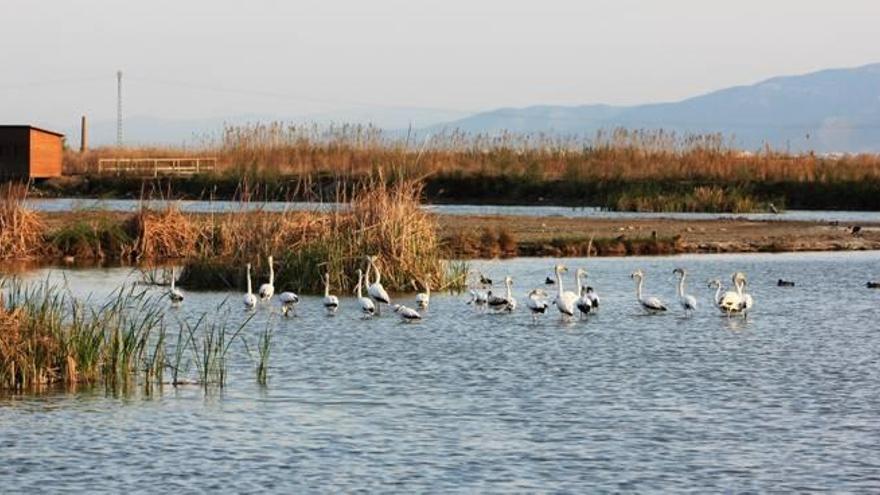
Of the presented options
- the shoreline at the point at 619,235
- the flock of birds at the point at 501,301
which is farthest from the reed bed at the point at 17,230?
the flock of birds at the point at 501,301

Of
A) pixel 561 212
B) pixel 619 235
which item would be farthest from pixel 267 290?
pixel 561 212

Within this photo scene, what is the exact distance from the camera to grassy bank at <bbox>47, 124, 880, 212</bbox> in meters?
58.2

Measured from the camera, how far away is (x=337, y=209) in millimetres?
30562

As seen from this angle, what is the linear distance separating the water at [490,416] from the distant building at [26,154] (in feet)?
145

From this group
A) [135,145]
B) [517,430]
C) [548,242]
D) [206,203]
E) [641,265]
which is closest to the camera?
[517,430]

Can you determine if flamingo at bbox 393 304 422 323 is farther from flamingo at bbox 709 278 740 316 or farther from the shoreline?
the shoreline

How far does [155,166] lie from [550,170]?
57.2ft

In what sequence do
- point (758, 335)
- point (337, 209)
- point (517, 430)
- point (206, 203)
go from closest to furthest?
1. point (517, 430)
2. point (758, 335)
3. point (337, 209)
4. point (206, 203)

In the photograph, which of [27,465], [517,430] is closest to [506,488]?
[517,430]

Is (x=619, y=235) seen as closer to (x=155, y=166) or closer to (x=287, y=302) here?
(x=287, y=302)

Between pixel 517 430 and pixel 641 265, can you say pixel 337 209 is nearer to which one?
pixel 641 265

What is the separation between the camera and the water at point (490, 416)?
14609mm

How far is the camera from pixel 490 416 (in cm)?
1761

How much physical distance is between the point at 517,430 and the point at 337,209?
561 inches
